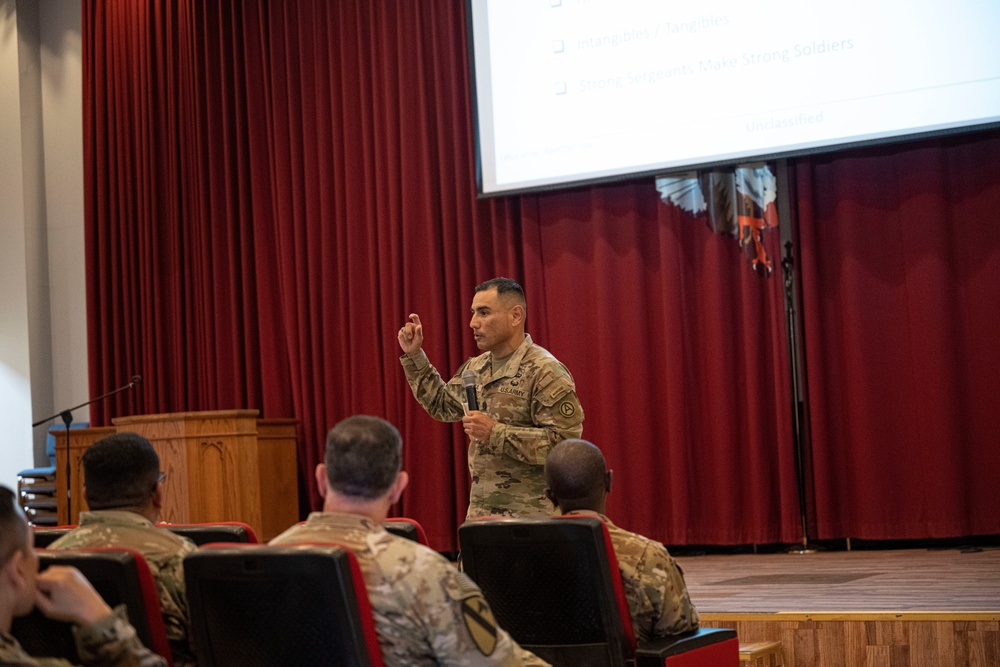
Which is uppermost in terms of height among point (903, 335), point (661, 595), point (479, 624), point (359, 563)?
point (903, 335)

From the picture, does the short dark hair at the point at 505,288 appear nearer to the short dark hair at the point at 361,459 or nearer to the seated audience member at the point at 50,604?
the short dark hair at the point at 361,459

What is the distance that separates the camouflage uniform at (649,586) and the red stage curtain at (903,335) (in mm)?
3590

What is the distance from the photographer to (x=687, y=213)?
6199 mm

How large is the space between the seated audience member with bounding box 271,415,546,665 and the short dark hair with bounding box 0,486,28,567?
434 mm

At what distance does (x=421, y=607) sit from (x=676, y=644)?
789mm

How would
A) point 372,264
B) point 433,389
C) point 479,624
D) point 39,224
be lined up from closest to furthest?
point 479,624
point 433,389
point 372,264
point 39,224

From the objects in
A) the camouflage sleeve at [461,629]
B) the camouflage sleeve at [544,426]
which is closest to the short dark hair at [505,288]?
the camouflage sleeve at [544,426]

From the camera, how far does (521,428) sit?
3492 millimetres

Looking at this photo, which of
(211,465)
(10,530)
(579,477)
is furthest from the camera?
(211,465)

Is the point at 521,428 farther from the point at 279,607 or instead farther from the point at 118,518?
the point at 279,607

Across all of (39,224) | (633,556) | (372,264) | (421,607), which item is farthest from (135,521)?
(39,224)

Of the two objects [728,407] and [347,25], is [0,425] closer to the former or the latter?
[347,25]

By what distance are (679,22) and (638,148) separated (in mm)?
691

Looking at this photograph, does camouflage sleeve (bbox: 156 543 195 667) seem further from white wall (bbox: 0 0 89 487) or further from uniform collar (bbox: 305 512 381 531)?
white wall (bbox: 0 0 89 487)
